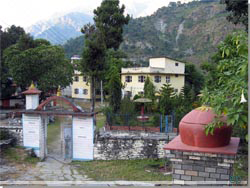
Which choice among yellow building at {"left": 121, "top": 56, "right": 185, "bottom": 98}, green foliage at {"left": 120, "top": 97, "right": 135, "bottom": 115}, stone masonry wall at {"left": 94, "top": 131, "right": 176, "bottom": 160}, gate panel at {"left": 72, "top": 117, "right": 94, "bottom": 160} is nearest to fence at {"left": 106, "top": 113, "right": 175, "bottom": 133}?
green foliage at {"left": 120, "top": 97, "right": 135, "bottom": 115}

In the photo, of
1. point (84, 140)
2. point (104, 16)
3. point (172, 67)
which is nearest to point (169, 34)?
point (104, 16)

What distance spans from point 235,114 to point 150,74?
25.1 metres

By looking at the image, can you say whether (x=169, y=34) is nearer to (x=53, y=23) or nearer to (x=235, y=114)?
(x=235, y=114)

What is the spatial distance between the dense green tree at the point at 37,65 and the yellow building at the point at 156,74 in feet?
22.1

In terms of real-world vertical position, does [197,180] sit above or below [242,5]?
below

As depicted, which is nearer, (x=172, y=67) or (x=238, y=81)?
(x=238, y=81)

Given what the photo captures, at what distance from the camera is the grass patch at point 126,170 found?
10242 millimetres

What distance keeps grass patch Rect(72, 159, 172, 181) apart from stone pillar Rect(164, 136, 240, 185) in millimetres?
4989

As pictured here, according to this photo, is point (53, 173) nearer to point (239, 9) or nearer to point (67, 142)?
point (67, 142)

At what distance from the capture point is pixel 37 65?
25422mm

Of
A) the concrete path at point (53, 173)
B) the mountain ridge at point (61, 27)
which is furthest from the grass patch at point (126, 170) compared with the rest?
the mountain ridge at point (61, 27)

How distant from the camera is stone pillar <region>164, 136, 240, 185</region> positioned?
494 centimetres

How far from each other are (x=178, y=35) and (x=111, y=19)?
3445 cm

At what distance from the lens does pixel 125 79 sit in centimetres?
3083
